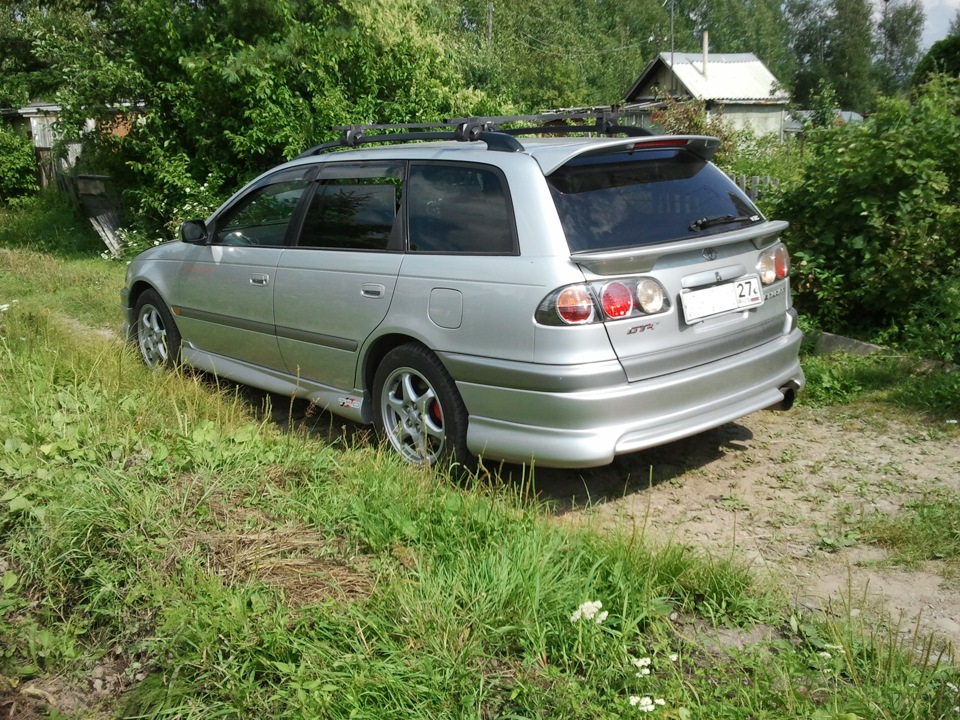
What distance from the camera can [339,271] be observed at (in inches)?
213

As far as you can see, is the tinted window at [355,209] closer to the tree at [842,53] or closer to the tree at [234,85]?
the tree at [234,85]

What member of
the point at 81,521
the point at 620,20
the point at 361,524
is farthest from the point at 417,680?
the point at 620,20

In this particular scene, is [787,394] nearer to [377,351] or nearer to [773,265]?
[773,265]

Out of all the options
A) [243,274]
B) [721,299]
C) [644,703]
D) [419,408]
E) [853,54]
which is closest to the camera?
[644,703]

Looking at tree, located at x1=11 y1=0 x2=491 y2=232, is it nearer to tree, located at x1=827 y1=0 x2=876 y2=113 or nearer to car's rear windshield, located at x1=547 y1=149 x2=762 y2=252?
car's rear windshield, located at x1=547 y1=149 x2=762 y2=252

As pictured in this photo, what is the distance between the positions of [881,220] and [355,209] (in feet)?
12.6

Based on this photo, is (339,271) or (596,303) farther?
(339,271)

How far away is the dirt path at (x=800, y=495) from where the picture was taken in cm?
368

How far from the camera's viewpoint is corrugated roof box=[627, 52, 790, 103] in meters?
46.2

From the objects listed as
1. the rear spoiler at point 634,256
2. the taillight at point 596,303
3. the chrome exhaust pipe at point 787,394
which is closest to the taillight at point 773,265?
the rear spoiler at point 634,256

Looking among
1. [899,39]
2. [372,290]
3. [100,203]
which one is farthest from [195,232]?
[899,39]

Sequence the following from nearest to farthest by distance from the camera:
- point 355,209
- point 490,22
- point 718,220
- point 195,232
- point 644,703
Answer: point 644,703 → point 718,220 → point 355,209 → point 195,232 → point 490,22

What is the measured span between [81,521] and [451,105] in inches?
425

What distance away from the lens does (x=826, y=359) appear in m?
6.70
